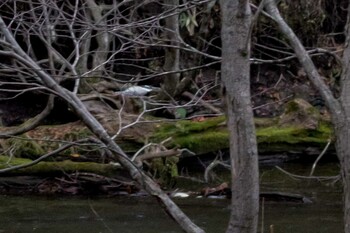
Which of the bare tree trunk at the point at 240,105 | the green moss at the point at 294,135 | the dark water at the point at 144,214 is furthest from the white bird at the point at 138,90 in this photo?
the bare tree trunk at the point at 240,105

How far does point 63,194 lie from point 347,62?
6209mm

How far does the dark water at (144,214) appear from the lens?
780 centimetres

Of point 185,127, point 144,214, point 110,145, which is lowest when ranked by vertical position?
point 144,214

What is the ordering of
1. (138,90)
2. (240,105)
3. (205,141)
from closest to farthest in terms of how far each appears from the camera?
(240,105) → (138,90) → (205,141)

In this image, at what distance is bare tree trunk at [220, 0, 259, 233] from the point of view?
3570 mm

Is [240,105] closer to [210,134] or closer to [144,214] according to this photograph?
[144,214]

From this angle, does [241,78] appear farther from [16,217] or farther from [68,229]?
[16,217]

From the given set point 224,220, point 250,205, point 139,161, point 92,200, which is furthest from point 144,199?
point 250,205

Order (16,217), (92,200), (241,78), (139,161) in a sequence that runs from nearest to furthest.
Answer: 1. (241,78)
2. (139,161)
3. (16,217)
4. (92,200)

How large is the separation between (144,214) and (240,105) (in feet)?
16.2

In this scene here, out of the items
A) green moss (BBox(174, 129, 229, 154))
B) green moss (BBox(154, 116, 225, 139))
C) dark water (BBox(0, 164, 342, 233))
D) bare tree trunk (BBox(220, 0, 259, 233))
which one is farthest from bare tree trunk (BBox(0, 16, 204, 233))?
green moss (BBox(174, 129, 229, 154))

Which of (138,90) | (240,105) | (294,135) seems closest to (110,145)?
(240,105)

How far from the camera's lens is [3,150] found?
9.59 metres

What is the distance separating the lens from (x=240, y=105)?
11.7ft
